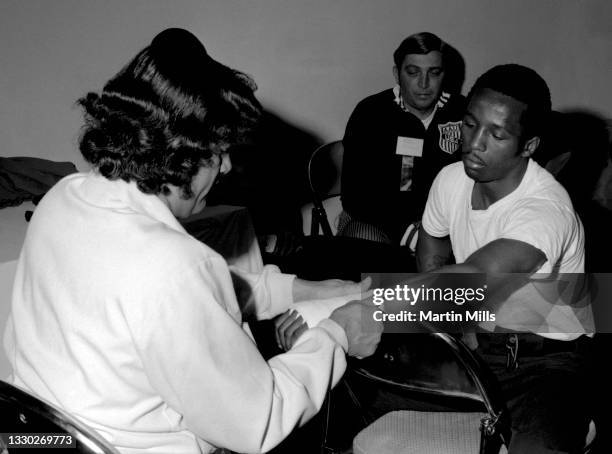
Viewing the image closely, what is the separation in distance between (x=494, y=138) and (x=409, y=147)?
1910mm

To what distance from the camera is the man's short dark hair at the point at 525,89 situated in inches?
66.1

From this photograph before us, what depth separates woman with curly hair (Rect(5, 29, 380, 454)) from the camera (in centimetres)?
98

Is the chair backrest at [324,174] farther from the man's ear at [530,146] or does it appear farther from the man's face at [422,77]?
the man's ear at [530,146]

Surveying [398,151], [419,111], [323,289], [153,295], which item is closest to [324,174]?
[398,151]

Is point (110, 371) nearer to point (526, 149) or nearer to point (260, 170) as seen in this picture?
point (526, 149)

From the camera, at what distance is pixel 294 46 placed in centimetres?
389

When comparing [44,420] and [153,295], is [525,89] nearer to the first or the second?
[153,295]

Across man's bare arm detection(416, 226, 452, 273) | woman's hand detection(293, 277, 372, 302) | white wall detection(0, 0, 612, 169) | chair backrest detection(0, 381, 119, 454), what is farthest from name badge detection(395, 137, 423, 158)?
chair backrest detection(0, 381, 119, 454)

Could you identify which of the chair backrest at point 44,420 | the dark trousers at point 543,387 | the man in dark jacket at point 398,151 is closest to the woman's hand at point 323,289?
the dark trousers at point 543,387

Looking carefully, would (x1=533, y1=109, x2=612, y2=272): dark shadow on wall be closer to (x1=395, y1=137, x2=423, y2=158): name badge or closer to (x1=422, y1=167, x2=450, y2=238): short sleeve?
(x1=395, y1=137, x2=423, y2=158): name badge

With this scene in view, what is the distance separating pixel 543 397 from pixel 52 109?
10.6ft

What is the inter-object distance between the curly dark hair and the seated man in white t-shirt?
0.78m

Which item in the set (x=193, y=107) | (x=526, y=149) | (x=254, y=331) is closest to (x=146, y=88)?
(x=193, y=107)

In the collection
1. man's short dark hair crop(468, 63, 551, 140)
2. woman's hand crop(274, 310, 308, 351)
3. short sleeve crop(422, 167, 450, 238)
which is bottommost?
woman's hand crop(274, 310, 308, 351)
